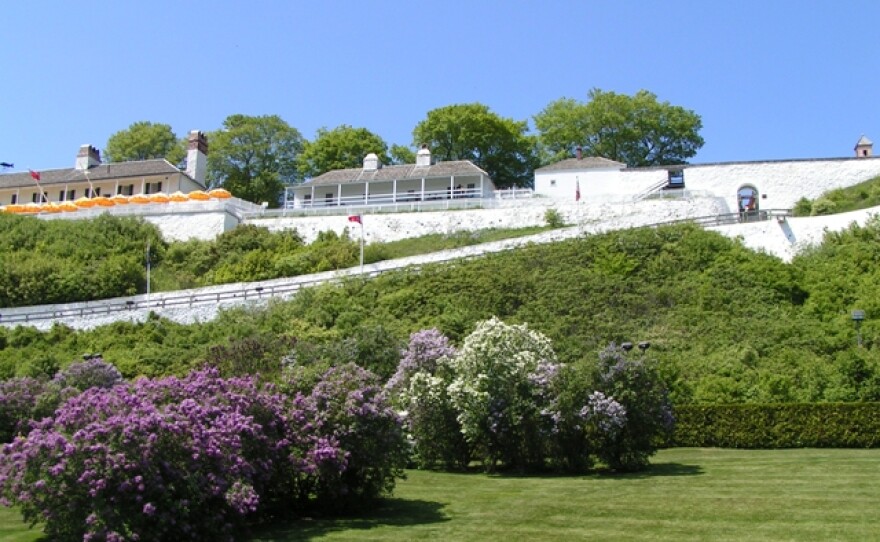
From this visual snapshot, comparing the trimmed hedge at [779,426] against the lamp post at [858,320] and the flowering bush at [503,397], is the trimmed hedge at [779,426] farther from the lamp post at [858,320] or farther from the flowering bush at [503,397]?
the flowering bush at [503,397]

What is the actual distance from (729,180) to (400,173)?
66.6ft

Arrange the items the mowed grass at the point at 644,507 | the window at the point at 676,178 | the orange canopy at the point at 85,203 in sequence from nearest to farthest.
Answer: the mowed grass at the point at 644,507 < the window at the point at 676,178 < the orange canopy at the point at 85,203

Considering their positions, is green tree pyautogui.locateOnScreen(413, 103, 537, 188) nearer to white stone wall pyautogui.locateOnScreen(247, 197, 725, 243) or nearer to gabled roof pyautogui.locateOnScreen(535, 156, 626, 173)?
gabled roof pyautogui.locateOnScreen(535, 156, 626, 173)

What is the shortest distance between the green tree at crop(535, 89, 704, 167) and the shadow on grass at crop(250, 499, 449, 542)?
185 feet

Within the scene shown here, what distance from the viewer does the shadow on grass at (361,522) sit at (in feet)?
43.1

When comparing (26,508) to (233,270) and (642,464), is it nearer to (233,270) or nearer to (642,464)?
(642,464)

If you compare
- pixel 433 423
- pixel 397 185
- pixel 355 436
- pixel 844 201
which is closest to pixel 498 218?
pixel 397 185

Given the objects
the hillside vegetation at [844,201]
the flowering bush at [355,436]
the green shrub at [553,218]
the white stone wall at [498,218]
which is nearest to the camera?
the flowering bush at [355,436]

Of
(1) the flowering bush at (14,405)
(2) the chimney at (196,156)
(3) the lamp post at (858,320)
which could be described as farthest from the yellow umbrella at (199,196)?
(3) the lamp post at (858,320)

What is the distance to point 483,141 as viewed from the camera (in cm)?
6812

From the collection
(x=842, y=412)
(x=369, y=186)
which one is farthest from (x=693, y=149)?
(x=842, y=412)

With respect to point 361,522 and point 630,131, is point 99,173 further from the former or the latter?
point 361,522

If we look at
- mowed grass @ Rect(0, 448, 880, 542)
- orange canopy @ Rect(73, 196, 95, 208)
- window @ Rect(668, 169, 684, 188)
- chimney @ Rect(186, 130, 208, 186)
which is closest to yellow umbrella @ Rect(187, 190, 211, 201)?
orange canopy @ Rect(73, 196, 95, 208)

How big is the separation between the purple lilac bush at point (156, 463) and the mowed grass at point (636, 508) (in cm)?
97
